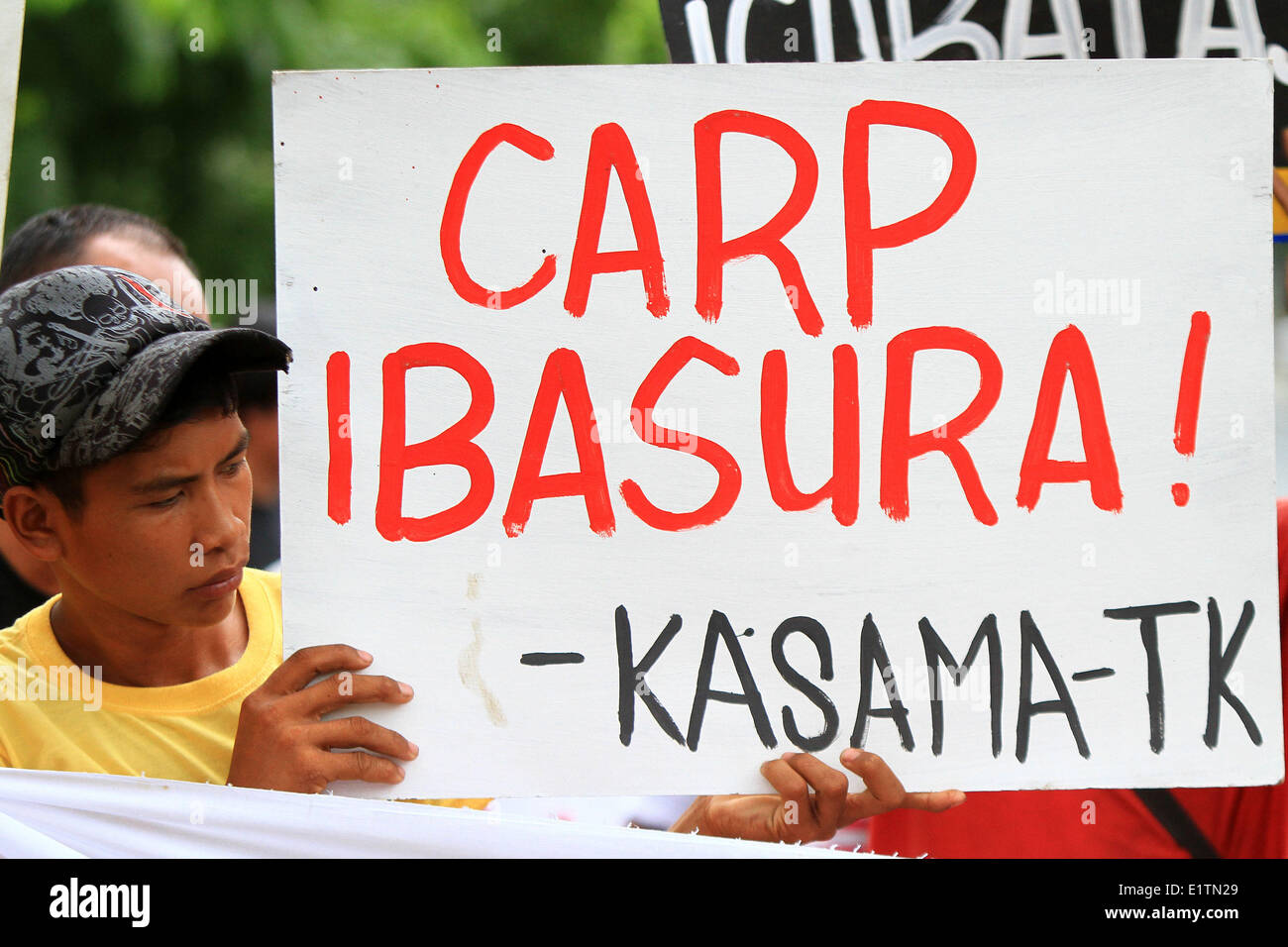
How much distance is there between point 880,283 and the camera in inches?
56.9

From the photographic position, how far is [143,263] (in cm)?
186

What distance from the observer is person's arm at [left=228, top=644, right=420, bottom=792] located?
1378 mm

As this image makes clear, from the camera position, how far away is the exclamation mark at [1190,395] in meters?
1.46

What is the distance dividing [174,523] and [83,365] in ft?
0.63

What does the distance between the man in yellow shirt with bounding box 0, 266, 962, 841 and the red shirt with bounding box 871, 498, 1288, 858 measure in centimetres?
41

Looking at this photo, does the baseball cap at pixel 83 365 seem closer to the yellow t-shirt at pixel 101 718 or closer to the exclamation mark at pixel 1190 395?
the yellow t-shirt at pixel 101 718

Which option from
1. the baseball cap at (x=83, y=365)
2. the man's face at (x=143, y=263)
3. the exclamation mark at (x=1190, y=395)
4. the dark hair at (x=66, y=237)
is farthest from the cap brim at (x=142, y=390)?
the exclamation mark at (x=1190, y=395)

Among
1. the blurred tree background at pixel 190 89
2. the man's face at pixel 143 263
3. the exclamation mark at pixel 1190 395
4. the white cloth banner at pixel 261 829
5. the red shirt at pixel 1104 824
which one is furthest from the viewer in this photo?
the blurred tree background at pixel 190 89

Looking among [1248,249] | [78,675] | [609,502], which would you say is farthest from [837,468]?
[78,675]

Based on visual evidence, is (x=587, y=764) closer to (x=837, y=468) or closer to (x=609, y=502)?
(x=609, y=502)

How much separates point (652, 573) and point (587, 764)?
0.22 m

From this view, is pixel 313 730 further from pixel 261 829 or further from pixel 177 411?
pixel 177 411

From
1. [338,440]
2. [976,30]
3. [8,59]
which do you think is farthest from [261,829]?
[976,30]

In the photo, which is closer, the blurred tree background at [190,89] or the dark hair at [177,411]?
the dark hair at [177,411]
